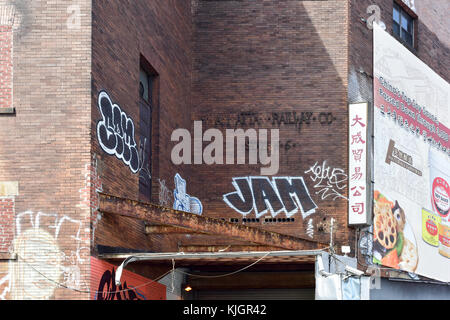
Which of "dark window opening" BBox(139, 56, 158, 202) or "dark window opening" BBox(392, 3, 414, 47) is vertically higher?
"dark window opening" BBox(392, 3, 414, 47)

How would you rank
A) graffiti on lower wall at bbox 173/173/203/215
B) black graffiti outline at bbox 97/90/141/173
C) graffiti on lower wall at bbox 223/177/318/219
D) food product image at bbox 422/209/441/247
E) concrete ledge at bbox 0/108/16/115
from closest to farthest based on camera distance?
concrete ledge at bbox 0/108/16/115
black graffiti outline at bbox 97/90/141/173
graffiti on lower wall at bbox 173/173/203/215
graffiti on lower wall at bbox 223/177/318/219
food product image at bbox 422/209/441/247

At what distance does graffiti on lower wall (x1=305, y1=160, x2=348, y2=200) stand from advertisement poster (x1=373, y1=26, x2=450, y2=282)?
3.72ft

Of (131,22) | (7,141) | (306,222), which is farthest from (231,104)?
(7,141)

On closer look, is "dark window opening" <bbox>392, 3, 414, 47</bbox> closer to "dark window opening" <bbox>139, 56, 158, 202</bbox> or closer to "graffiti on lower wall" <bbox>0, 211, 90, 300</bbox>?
"dark window opening" <bbox>139, 56, 158, 202</bbox>

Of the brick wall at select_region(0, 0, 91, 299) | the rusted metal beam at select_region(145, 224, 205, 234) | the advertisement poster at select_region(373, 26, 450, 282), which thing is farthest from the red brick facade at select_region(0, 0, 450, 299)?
the advertisement poster at select_region(373, 26, 450, 282)

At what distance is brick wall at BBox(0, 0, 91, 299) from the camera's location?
17344 mm

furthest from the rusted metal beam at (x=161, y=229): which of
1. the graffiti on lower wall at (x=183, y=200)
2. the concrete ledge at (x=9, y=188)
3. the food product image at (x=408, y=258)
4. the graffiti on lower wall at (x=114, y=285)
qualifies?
the food product image at (x=408, y=258)

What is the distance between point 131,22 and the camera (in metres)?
21.0

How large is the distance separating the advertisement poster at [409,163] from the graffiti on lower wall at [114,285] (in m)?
8.35

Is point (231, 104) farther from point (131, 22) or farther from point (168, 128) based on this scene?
point (131, 22)

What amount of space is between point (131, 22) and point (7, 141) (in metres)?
4.76

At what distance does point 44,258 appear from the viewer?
1738 centimetres

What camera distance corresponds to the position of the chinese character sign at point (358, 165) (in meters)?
25.7

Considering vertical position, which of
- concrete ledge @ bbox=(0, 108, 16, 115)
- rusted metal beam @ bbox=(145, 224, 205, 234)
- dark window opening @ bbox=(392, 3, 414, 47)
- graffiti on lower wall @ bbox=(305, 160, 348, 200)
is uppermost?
dark window opening @ bbox=(392, 3, 414, 47)
